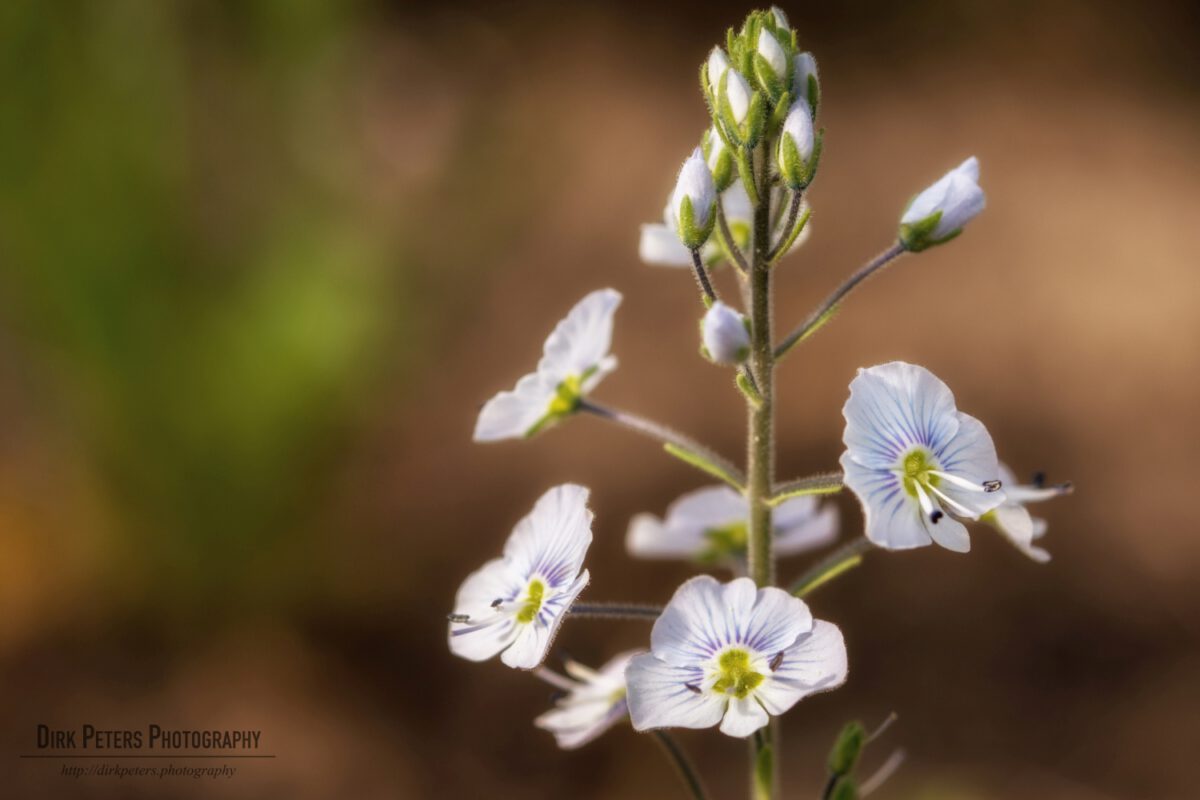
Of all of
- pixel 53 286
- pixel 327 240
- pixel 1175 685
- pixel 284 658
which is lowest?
pixel 1175 685

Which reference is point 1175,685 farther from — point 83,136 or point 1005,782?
point 83,136

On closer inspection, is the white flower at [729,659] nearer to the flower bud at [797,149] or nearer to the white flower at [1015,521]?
the white flower at [1015,521]

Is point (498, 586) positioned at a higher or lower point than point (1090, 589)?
lower

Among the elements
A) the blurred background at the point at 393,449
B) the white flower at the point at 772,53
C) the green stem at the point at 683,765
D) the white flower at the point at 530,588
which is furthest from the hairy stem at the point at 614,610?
the blurred background at the point at 393,449

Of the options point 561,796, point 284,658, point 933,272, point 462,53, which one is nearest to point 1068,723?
point 561,796

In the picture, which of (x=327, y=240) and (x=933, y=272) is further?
(x=933, y=272)

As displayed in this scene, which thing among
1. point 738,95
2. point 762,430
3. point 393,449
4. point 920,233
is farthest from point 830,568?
point 393,449
